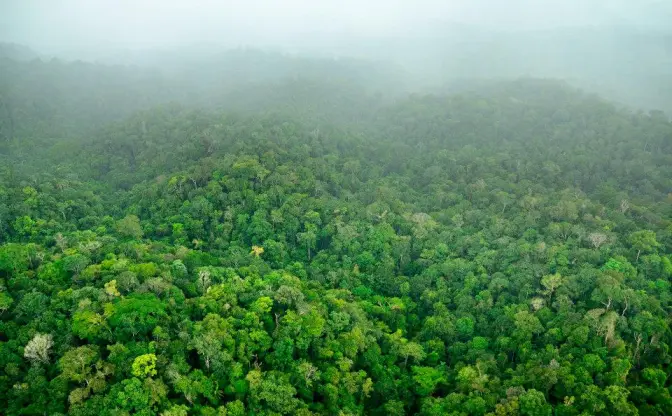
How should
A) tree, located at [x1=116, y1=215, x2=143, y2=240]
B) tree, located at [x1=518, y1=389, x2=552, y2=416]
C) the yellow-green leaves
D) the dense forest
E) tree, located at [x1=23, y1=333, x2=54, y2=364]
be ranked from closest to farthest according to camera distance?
the yellow-green leaves < tree, located at [x1=23, y1=333, x2=54, y2=364] < tree, located at [x1=518, y1=389, x2=552, y2=416] < the dense forest < tree, located at [x1=116, y1=215, x2=143, y2=240]

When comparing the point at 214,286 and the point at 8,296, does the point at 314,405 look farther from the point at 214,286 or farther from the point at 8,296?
the point at 8,296

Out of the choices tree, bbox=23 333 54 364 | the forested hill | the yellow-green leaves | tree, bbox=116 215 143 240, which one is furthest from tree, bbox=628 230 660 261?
the forested hill

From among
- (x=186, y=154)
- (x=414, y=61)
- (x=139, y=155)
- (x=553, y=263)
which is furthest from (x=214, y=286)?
(x=414, y=61)

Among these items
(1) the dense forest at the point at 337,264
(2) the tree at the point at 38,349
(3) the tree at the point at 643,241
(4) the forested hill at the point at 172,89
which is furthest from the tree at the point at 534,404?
(4) the forested hill at the point at 172,89

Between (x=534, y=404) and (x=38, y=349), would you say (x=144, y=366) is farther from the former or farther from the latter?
(x=534, y=404)

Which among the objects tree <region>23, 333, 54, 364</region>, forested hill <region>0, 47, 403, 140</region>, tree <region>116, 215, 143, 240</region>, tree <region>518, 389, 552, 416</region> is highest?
forested hill <region>0, 47, 403, 140</region>

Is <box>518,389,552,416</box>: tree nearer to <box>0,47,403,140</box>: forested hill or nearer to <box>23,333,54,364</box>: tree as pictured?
<box>23,333,54,364</box>: tree

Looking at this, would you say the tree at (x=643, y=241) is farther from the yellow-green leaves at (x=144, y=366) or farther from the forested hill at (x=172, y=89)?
the forested hill at (x=172, y=89)

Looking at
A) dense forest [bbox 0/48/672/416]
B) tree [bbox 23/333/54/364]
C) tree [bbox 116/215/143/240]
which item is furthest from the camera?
tree [bbox 116/215/143/240]
